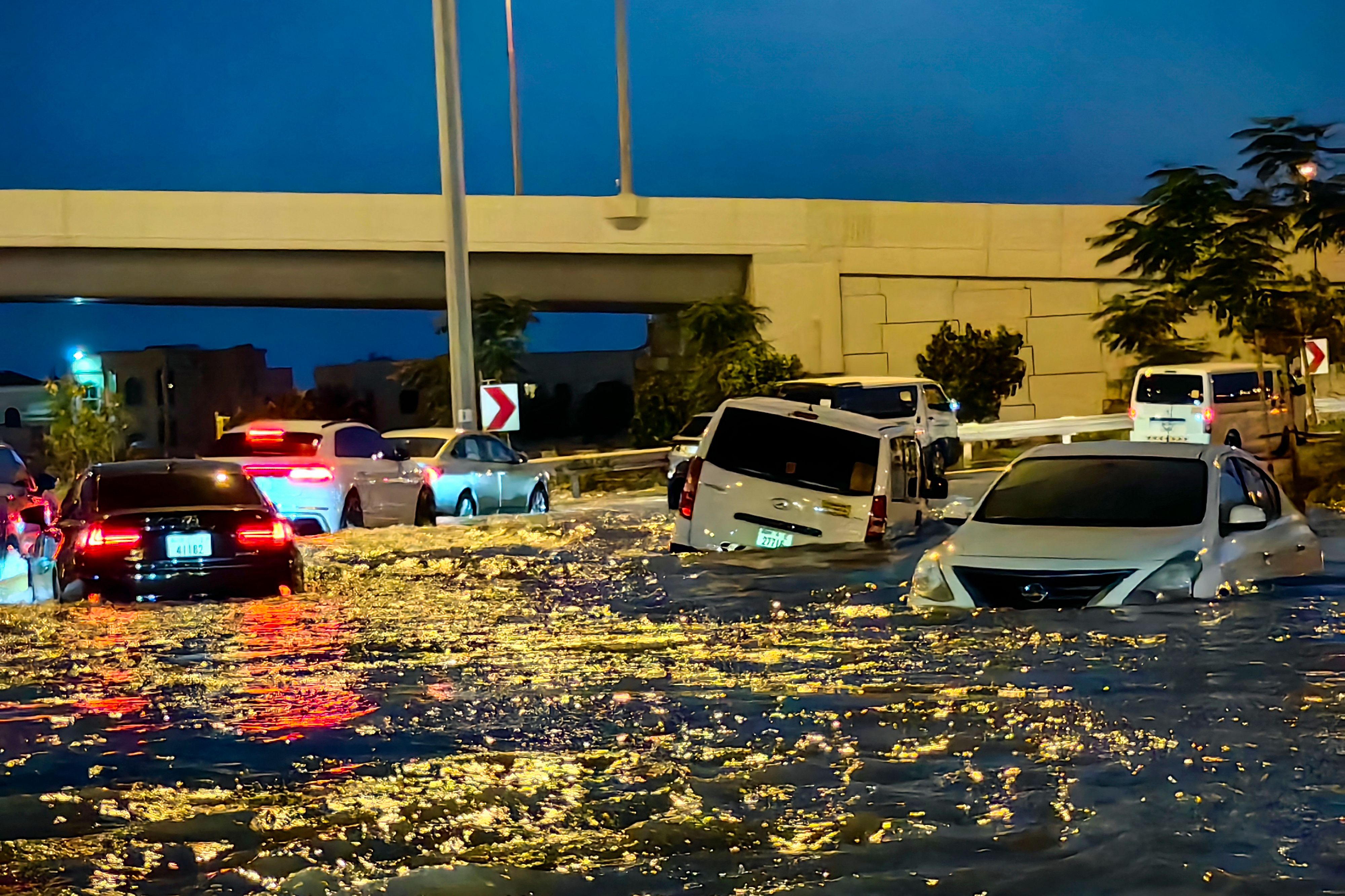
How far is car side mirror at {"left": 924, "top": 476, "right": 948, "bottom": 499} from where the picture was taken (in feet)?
56.2

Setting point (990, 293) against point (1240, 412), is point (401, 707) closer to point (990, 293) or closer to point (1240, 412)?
point (1240, 412)

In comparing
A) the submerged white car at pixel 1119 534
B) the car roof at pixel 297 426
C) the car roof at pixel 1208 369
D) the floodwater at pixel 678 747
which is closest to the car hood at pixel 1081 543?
the submerged white car at pixel 1119 534

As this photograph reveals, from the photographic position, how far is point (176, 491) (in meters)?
14.3

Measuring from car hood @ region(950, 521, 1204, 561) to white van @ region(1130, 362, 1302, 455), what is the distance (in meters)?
19.7

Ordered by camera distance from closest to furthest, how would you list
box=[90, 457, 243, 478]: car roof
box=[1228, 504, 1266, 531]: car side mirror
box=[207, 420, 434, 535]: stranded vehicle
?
box=[1228, 504, 1266, 531]: car side mirror
box=[90, 457, 243, 478]: car roof
box=[207, 420, 434, 535]: stranded vehicle

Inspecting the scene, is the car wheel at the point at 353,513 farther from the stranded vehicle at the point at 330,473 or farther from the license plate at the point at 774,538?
the license plate at the point at 774,538

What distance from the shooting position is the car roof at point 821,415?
1471cm

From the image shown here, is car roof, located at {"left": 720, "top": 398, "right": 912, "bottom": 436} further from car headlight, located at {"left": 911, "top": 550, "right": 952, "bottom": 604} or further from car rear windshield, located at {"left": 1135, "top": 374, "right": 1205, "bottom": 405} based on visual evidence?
car rear windshield, located at {"left": 1135, "top": 374, "right": 1205, "bottom": 405}

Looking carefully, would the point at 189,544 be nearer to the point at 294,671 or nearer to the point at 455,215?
the point at 294,671

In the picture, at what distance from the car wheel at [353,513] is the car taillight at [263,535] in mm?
6610

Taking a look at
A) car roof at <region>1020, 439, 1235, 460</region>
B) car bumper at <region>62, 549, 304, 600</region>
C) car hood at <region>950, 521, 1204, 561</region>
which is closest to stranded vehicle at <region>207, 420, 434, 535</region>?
car bumper at <region>62, 549, 304, 600</region>

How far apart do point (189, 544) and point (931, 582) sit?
225 inches

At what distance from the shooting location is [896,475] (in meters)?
15.0

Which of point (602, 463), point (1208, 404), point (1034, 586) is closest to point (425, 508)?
point (602, 463)
